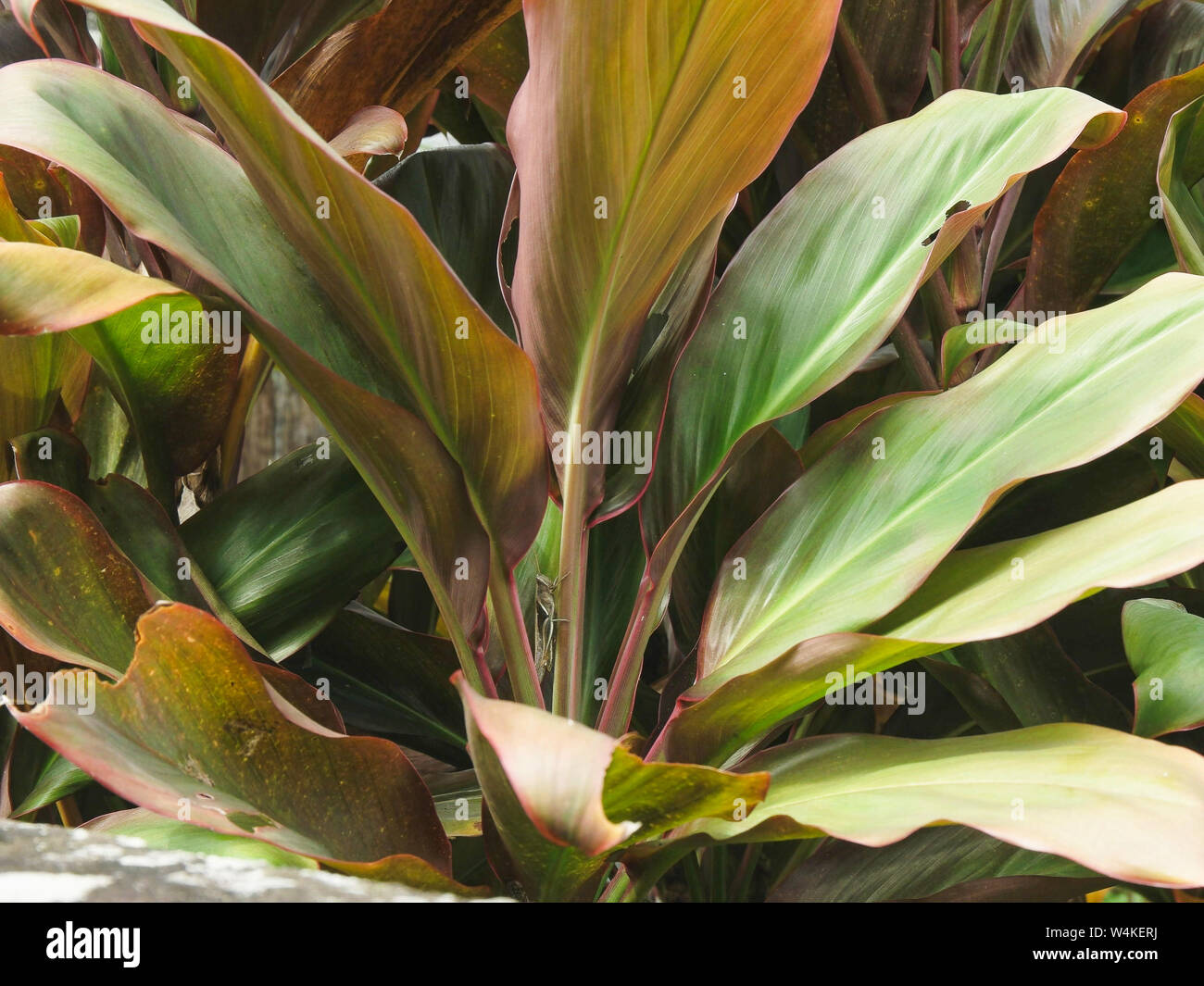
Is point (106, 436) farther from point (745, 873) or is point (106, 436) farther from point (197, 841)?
point (745, 873)

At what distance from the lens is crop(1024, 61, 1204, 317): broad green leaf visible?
689 mm

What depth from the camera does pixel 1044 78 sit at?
84 centimetres

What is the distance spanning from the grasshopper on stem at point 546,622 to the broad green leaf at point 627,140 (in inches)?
4.8

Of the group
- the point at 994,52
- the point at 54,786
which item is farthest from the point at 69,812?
the point at 994,52

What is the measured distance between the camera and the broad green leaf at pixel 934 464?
1.56 ft

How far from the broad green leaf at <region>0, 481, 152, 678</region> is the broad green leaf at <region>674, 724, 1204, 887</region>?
32cm

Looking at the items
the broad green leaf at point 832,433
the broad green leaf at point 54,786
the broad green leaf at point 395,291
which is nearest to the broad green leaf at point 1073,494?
the broad green leaf at point 832,433

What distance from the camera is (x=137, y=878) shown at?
A: 0.34 meters

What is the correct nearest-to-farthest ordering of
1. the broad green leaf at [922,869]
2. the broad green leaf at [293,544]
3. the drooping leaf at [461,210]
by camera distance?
the broad green leaf at [922,869], the broad green leaf at [293,544], the drooping leaf at [461,210]

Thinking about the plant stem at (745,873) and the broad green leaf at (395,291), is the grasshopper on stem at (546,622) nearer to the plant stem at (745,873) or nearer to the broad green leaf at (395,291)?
the broad green leaf at (395,291)

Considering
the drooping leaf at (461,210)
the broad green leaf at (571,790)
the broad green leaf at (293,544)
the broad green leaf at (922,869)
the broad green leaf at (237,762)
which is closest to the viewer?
the broad green leaf at (571,790)

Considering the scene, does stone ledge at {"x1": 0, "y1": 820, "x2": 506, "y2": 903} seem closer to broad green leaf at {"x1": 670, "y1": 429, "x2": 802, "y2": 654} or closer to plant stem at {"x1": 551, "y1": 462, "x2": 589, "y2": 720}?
plant stem at {"x1": 551, "y1": 462, "x2": 589, "y2": 720}

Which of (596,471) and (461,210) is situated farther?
(461,210)

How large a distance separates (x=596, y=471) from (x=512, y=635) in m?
0.11
